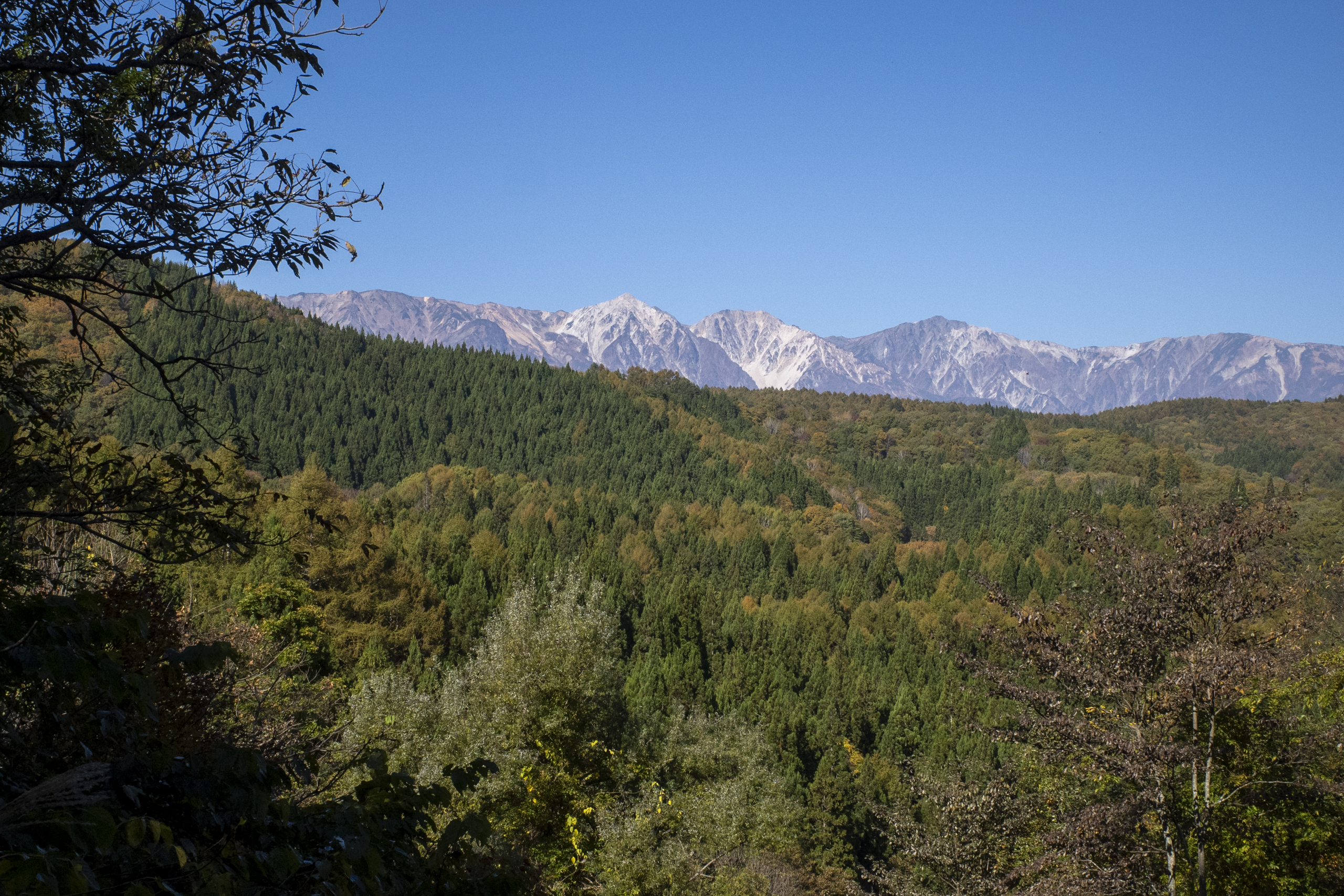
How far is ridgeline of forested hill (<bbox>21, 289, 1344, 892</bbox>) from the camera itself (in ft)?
110

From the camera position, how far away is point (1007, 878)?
12070 mm

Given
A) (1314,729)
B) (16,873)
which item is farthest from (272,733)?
(1314,729)

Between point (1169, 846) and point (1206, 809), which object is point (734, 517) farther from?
point (1206, 809)

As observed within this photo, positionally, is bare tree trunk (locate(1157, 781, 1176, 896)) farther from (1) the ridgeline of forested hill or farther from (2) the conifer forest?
(1) the ridgeline of forested hill

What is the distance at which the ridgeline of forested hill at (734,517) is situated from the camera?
33.5 m

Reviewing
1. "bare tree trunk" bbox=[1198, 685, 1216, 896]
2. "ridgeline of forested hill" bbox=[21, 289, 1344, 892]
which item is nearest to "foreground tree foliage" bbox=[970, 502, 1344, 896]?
"bare tree trunk" bbox=[1198, 685, 1216, 896]

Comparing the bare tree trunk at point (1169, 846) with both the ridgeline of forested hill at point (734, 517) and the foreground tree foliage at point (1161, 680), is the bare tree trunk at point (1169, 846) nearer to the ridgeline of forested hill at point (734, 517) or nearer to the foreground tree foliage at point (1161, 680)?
the foreground tree foliage at point (1161, 680)

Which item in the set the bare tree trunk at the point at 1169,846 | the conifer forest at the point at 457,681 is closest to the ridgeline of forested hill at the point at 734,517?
the conifer forest at the point at 457,681

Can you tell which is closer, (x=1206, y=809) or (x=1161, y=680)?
(x=1206, y=809)

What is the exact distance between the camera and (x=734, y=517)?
103500 mm

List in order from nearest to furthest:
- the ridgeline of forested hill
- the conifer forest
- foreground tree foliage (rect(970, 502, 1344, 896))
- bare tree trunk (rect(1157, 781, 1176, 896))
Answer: the conifer forest, foreground tree foliage (rect(970, 502, 1344, 896)), bare tree trunk (rect(1157, 781, 1176, 896)), the ridgeline of forested hill

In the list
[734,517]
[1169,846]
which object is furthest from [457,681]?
[734,517]

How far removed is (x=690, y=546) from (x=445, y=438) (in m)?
62.7

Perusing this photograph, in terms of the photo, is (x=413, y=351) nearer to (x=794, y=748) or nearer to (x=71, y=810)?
(x=794, y=748)
